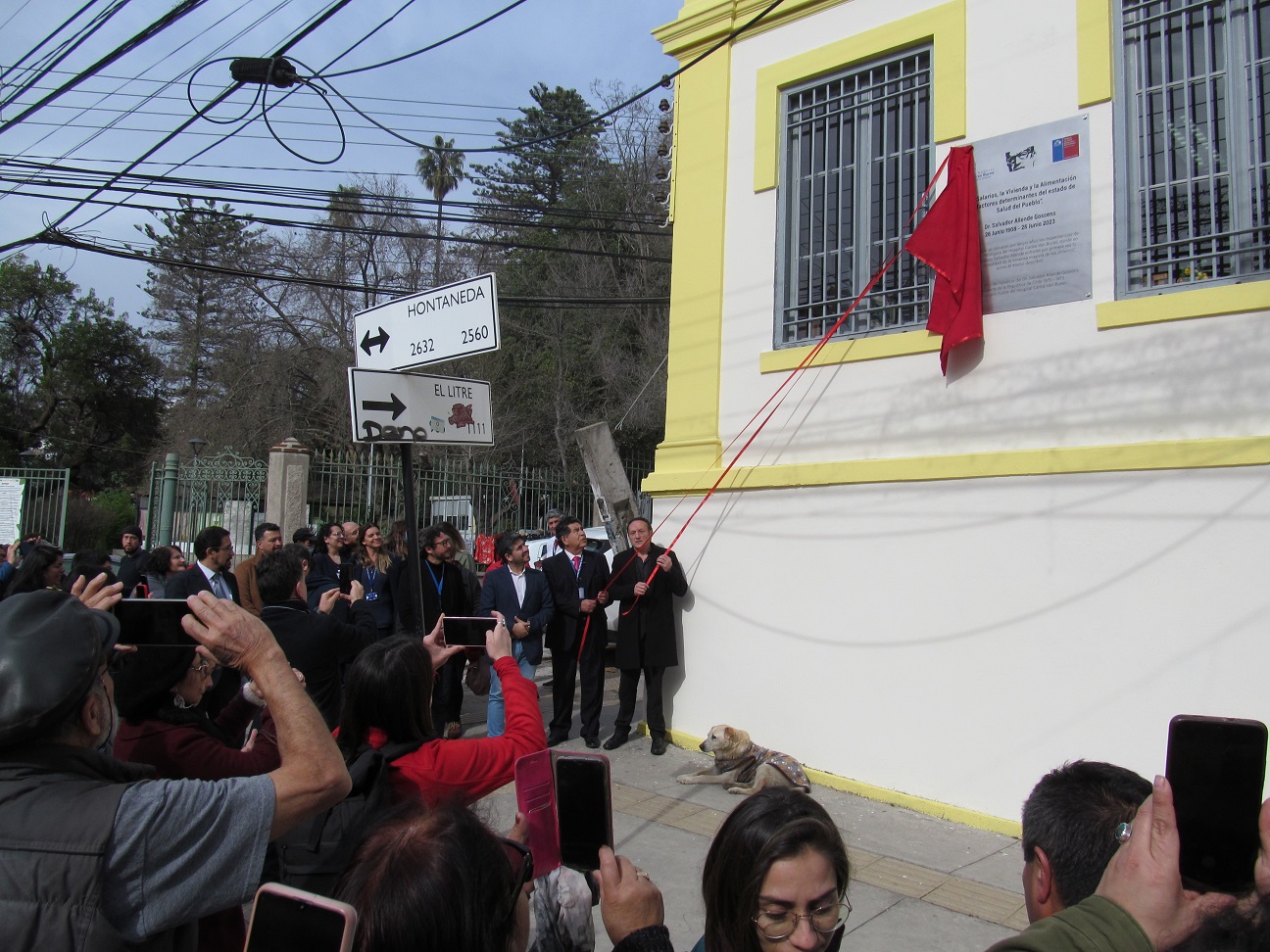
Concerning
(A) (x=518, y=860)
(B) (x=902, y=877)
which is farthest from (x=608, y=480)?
(A) (x=518, y=860)

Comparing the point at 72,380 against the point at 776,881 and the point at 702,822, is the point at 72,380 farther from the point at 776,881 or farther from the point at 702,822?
the point at 776,881

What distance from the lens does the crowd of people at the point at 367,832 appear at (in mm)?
1472

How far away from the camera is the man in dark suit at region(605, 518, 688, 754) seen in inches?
316

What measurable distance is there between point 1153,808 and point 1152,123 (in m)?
5.98

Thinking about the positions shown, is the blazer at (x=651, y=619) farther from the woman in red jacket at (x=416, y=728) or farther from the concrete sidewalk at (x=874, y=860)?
the woman in red jacket at (x=416, y=728)

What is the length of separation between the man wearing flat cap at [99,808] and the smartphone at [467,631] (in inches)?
50.8

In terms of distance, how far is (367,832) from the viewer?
170 cm

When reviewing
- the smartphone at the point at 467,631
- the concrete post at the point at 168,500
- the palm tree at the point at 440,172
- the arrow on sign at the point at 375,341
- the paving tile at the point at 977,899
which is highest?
the palm tree at the point at 440,172

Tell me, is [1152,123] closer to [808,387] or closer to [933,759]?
[808,387]

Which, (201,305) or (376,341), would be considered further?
(201,305)

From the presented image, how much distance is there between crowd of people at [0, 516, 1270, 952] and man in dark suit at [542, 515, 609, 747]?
214 inches

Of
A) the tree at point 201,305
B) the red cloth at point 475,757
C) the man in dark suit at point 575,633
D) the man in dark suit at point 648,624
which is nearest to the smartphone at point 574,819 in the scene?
the red cloth at point 475,757

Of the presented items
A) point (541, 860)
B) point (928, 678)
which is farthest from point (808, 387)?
point (541, 860)

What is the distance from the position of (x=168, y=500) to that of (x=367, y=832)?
1316 centimetres
